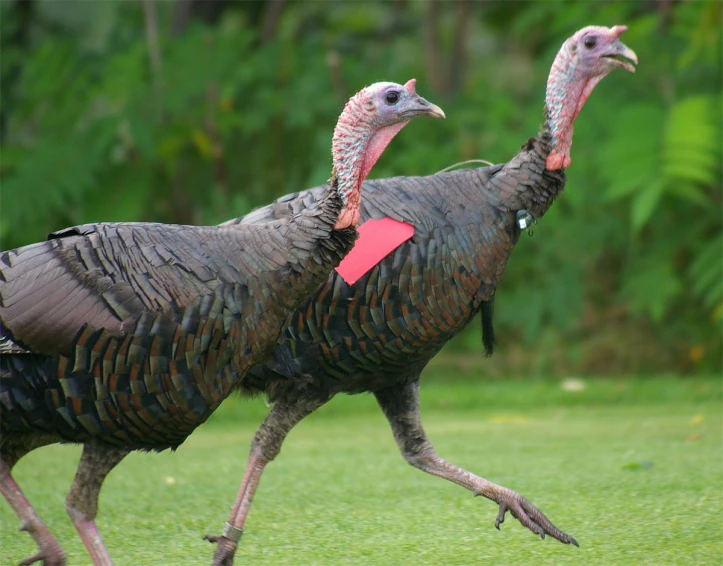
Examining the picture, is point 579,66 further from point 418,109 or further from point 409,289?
point 409,289

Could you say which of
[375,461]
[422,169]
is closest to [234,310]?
[375,461]

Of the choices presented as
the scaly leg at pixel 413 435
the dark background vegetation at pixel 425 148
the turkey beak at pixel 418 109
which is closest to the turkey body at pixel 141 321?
the turkey beak at pixel 418 109

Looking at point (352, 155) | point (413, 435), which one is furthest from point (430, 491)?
point (352, 155)

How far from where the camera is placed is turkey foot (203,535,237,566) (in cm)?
365

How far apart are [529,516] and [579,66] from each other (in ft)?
5.89

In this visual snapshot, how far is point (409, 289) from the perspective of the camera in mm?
3805

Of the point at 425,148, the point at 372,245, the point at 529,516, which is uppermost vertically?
the point at 425,148

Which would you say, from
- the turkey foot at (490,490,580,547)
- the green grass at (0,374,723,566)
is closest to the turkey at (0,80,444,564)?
the green grass at (0,374,723,566)

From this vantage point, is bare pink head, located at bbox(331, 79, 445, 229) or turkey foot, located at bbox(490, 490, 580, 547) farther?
turkey foot, located at bbox(490, 490, 580, 547)

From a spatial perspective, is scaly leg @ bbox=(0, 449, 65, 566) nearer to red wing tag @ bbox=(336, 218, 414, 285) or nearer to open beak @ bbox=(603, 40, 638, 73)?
→ red wing tag @ bbox=(336, 218, 414, 285)

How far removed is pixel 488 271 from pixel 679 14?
5.38 meters

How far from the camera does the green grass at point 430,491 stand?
155 inches

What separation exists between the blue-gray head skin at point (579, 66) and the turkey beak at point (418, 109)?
0.69 metres

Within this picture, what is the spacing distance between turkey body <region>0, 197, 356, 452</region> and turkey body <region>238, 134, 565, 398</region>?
0.40m
